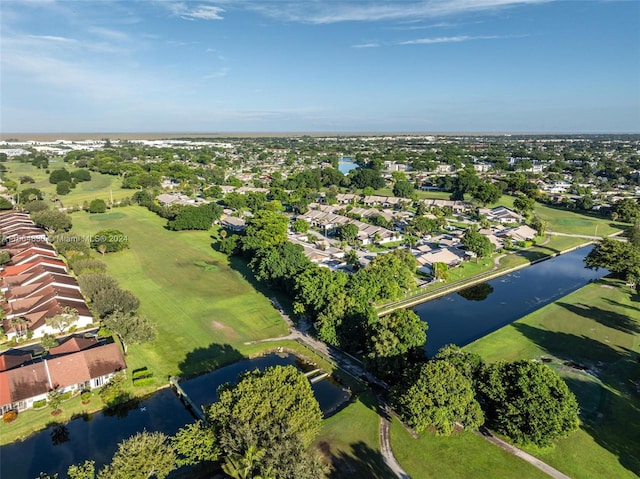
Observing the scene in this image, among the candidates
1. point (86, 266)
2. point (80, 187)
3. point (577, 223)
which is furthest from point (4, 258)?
point (577, 223)

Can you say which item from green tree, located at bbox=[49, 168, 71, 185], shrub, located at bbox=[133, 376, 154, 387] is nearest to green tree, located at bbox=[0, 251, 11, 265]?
shrub, located at bbox=[133, 376, 154, 387]

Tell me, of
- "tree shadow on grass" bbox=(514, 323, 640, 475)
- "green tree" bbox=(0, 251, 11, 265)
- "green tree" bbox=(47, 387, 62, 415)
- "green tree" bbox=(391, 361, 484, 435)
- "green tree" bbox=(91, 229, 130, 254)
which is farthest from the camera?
"green tree" bbox=(91, 229, 130, 254)

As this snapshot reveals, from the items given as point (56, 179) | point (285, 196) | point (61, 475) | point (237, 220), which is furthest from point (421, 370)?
point (56, 179)

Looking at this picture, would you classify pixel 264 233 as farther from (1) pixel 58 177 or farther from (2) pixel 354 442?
(1) pixel 58 177

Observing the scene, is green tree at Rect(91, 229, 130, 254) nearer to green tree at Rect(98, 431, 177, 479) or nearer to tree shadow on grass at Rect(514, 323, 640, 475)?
green tree at Rect(98, 431, 177, 479)

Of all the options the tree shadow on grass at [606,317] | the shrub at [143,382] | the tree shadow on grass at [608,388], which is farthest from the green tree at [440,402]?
the tree shadow on grass at [606,317]

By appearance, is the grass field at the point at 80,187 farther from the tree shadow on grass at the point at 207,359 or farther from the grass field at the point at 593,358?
the grass field at the point at 593,358

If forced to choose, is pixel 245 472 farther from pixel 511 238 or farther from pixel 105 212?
pixel 105 212
